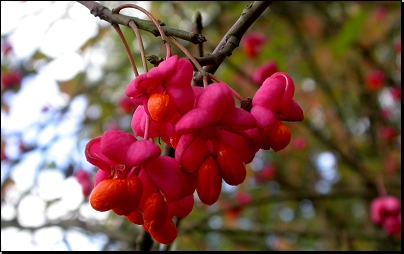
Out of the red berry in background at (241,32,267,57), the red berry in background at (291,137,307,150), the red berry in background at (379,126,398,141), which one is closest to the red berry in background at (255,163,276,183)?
the red berry in background at (291,137,307,150)

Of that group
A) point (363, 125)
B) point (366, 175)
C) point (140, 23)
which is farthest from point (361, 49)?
point (140, 23)

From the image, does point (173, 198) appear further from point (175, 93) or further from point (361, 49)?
point (361, 49)

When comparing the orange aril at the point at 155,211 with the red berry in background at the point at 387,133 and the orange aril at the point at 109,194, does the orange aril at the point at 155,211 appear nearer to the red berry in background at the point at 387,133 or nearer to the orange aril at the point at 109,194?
the orange aril at the point at 109,194

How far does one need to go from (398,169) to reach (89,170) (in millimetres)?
→ 2097

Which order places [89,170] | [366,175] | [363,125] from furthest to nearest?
[363,125]
[89,170]
[366,175]

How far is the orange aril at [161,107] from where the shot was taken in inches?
15.6

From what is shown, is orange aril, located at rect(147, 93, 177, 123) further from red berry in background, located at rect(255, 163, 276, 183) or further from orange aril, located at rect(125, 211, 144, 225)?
red berry in background, located at rect(255, 163, 276, 183)

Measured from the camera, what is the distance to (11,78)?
6.98 ft

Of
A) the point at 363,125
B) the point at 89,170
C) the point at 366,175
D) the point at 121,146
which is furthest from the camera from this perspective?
the point at 363,125

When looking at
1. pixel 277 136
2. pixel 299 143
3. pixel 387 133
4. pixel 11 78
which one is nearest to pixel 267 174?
pixel 299 143

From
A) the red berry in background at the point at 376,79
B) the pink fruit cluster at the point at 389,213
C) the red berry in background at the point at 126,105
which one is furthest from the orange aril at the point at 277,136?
the red berry in background at the point at 376,79

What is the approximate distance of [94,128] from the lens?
2777mm

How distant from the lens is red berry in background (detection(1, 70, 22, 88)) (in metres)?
2.11

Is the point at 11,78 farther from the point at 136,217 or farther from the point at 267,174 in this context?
the point at 136,217
